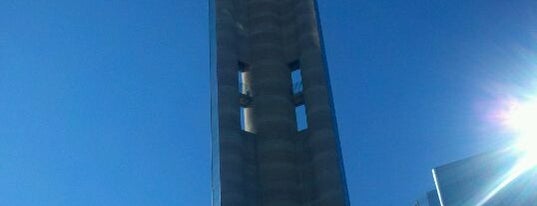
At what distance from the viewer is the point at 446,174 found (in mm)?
137625

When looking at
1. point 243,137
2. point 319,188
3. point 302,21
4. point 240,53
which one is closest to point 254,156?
point 243,137

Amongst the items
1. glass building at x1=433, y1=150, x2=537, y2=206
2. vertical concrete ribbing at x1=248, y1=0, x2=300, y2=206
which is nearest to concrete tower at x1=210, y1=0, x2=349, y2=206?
vertical concrete ribbing at x1=248, y1=0, x2=300, y2=206

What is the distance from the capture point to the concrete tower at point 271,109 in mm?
48094

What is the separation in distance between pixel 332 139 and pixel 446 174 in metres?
94.1

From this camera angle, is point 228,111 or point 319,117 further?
point 319,117

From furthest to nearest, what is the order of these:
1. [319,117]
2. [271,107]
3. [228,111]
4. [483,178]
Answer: [483,178] < [271,107] < [319,117] < [228,111]

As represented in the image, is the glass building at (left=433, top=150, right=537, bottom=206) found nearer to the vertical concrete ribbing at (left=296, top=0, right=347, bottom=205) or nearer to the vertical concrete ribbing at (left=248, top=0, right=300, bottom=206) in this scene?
the vertical concrete ribbing at (left=296, top=0, right=347, bottom=205)

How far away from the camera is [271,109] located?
53.5 meters

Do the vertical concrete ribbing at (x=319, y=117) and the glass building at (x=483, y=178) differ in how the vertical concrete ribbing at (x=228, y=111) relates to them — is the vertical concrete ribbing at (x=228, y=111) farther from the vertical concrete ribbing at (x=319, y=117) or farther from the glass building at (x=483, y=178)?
the glass building at (x=483, y=178)

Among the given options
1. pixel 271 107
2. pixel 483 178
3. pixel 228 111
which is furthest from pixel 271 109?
pixel 483 178

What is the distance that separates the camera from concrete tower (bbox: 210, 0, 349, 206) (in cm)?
4809

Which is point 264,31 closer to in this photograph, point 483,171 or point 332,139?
point 332,139

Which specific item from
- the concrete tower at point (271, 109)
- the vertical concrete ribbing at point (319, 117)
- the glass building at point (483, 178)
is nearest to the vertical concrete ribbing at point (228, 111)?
the concrete tower at point (271, 109)

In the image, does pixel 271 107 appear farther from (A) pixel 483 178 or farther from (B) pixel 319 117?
(A) pixel 483 178
